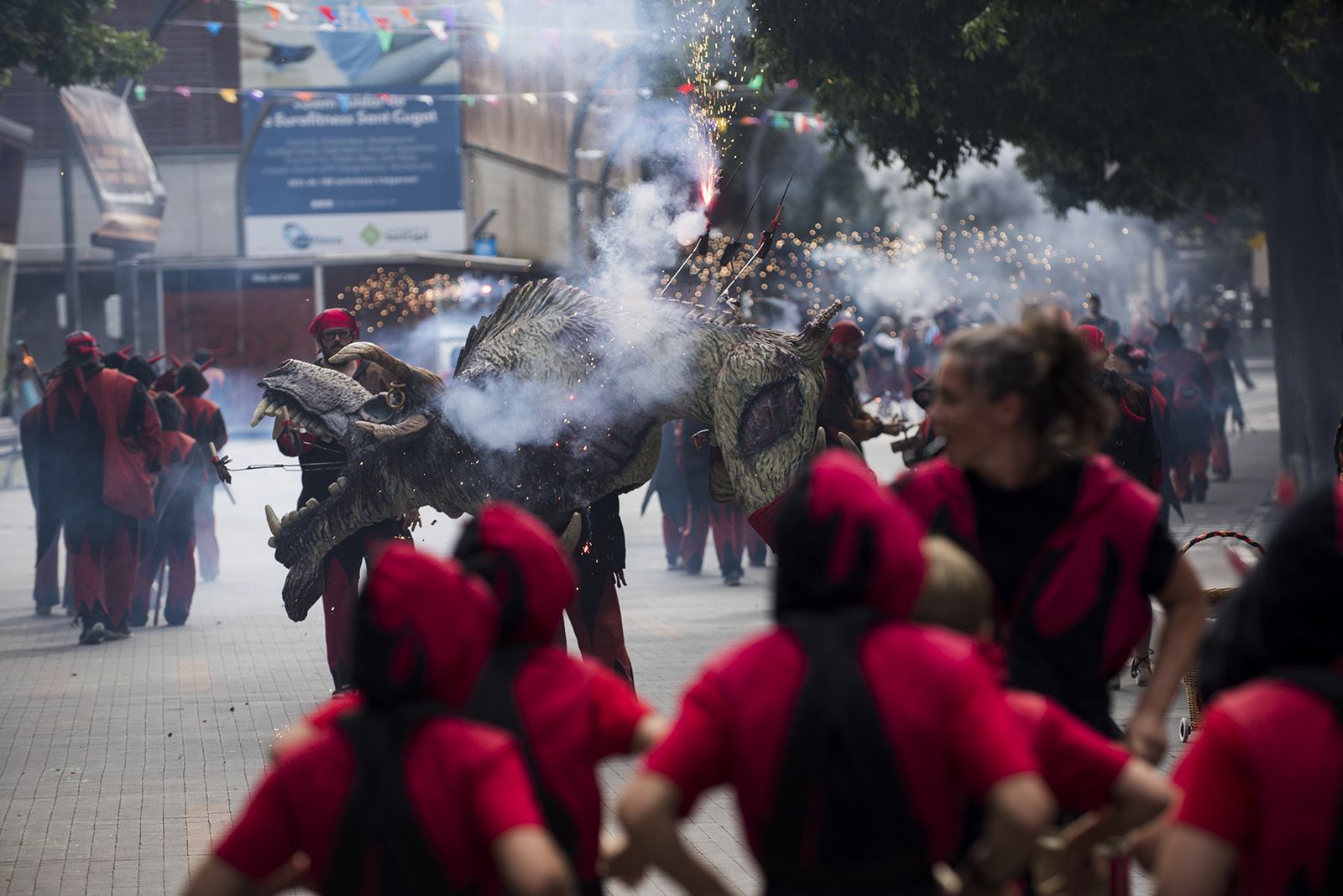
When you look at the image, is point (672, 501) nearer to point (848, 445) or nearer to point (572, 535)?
point (848, 445)

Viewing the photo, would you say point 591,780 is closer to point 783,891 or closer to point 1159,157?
point 783,891

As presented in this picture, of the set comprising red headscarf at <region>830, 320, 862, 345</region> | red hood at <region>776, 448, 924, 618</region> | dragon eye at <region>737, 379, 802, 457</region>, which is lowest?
red headscarf at <region>830, 320, 862, 345</region>

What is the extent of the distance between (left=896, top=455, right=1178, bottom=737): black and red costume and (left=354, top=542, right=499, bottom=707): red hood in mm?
1118

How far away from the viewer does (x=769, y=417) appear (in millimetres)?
7613

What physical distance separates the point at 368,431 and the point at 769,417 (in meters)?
1.60

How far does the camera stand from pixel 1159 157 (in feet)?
59.1

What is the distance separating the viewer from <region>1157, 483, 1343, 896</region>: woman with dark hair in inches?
106

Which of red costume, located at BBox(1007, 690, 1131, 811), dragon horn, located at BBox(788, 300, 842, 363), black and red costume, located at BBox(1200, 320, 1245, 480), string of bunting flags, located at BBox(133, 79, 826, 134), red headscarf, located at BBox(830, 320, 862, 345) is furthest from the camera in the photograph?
string of bunting flags, located at BBox(133, 79, 826, 134)

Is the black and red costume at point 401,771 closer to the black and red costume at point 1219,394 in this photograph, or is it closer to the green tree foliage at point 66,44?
the green tree foliage at point 66,44

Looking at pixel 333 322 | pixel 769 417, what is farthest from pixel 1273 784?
pixel 333 322

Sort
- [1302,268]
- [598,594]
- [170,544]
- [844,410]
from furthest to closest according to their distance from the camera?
[1302,268]
[170,544]
[844,410]
[598,594]

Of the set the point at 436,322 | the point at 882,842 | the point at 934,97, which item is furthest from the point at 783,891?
the point at 436,322

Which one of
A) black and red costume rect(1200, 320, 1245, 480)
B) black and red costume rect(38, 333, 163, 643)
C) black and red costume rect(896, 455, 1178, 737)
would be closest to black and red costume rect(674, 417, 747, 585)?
black and red costume rect(38, 333, 163, 643)

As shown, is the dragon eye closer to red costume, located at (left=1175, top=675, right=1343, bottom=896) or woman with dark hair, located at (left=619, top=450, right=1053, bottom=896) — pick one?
woman with dark hair, located at (left=619, top=450, right=1053, bottom=896)
